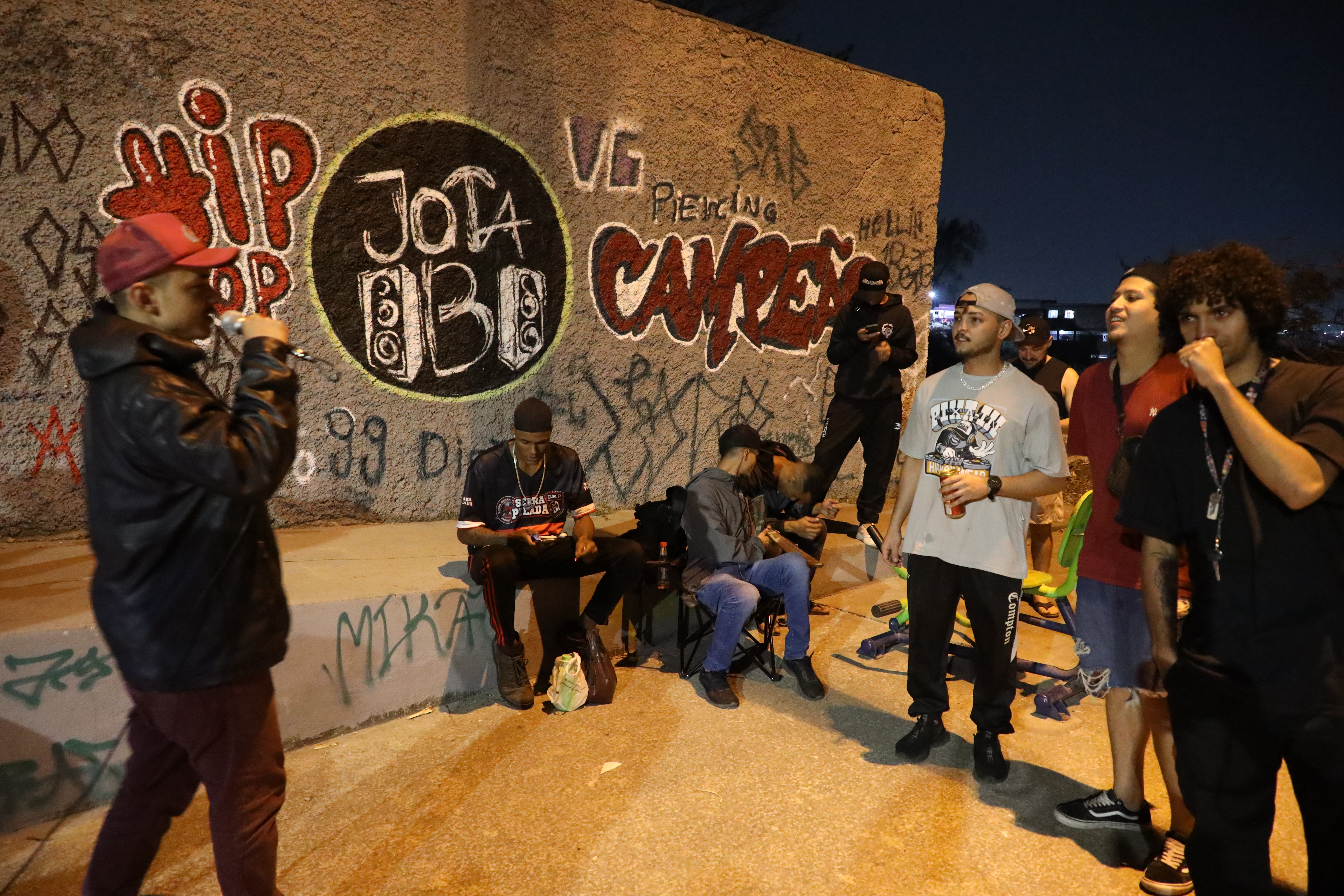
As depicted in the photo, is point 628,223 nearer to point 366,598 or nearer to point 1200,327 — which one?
point 366,598

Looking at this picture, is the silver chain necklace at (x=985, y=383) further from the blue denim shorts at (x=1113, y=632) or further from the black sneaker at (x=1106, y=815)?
the black sneaker at (x=1106, y=815)

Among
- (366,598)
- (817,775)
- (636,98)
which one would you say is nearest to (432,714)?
(366,598)

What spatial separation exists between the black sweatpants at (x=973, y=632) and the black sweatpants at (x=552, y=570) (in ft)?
5.18

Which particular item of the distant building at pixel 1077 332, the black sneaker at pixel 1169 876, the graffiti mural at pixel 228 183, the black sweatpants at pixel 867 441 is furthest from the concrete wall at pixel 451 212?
the distant building at pixel 1077 332

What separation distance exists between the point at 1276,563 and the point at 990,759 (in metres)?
2.03

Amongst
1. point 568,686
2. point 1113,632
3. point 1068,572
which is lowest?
point 568,686

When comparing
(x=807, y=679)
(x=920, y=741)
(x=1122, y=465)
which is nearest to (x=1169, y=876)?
(x=920, y=741)

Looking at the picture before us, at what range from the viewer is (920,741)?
414 cm

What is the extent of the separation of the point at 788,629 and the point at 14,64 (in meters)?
5.05

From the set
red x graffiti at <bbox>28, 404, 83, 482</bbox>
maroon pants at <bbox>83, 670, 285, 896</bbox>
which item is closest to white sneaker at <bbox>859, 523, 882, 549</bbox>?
maroon pants at <bbox>83, 670, 285, 896</bbox>

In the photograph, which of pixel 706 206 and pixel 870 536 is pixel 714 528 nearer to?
pixel 870 536

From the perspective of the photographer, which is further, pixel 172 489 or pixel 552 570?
pixel 552 570

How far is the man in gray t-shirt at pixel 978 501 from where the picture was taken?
3.82 metres

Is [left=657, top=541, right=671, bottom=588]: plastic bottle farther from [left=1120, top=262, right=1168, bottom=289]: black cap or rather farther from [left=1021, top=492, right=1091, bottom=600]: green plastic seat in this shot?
[left=1120, top=262, right=1168, bottom=289]: black cap
